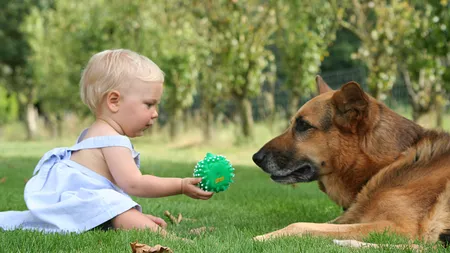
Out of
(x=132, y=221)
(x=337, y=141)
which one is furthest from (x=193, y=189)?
(x=337, y=141)

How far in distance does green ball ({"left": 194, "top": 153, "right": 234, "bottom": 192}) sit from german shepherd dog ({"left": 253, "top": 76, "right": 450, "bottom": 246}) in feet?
1.27

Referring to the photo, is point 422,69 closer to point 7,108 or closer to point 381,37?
point 381,37

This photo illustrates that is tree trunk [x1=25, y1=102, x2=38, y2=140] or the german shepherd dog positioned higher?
the german shepherd dog

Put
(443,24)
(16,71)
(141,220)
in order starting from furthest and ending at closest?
1. (16,71)
2. (443,24)
3. (141,220)

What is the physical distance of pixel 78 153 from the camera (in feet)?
14.9

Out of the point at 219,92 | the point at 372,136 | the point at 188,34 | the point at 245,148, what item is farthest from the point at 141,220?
the point at 188,34

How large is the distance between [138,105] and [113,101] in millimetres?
183

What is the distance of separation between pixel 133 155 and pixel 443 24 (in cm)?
629

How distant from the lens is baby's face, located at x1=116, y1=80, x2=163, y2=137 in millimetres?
4445

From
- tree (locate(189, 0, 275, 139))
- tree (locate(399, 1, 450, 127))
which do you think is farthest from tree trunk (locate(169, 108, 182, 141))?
tree (locate(399, 1, 450, 127))

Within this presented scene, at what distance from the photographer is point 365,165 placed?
171 inches

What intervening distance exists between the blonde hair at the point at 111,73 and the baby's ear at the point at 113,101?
1.4 inches

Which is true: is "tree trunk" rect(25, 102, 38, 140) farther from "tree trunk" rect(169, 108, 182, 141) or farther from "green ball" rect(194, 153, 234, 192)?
"green ball" rect(194, 153, 234, 192)

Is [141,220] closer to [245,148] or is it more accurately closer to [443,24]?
[443,24]
